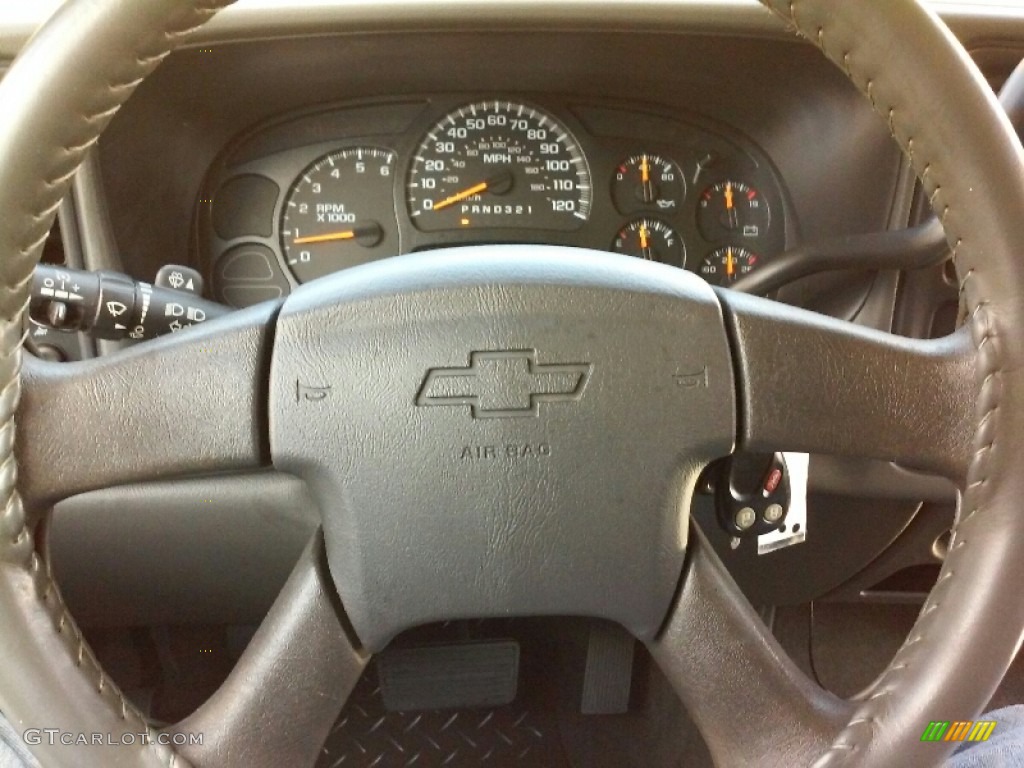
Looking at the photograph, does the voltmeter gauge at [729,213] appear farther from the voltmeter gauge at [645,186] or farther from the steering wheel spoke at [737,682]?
the steering wheel spoke at [737,682]

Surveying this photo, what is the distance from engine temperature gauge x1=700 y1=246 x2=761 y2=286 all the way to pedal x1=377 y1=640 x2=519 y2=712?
0.53m

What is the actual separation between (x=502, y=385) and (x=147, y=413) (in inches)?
9.0

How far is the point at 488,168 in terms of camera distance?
3.93ft

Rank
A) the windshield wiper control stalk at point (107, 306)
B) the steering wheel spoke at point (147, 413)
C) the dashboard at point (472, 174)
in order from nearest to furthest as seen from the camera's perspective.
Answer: the steering wheel spoke at point (147, 413) → the windshield wiper control stalk at point (107, 306) → the dashboard at point (472, 174)

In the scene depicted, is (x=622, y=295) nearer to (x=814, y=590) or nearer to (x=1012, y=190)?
(x=1012, y=190)

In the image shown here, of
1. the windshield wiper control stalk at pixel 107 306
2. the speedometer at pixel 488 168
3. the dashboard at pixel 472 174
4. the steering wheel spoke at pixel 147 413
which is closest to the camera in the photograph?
the steering wheel spoke at pixel 147 413

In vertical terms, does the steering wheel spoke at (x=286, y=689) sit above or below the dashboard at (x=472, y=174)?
below

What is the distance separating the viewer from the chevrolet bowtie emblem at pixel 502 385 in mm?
637

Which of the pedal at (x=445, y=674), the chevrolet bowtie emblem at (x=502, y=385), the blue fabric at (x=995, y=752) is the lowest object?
the pedal at (x=445, y=674)

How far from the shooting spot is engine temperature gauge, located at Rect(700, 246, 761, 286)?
1.25 m

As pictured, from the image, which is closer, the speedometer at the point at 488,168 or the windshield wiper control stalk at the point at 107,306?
the windshield wiper control stalk at the point at 107,306

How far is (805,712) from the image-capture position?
667 mm

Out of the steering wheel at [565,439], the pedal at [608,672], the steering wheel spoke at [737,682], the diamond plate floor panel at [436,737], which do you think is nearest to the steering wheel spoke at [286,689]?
the steering wheel at [565,439]

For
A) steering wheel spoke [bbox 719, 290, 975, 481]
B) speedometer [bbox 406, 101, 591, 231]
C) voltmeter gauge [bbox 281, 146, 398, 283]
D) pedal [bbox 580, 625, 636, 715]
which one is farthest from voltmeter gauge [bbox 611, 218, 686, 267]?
steering wheel spoke [bbox 719, 290, 975, 481]
